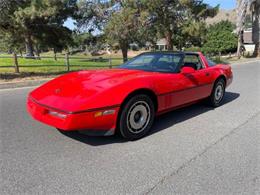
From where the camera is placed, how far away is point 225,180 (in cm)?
306

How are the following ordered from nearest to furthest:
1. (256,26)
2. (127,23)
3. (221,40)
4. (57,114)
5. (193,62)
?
1. (57,114)
2. (193,62)
3. (127,23)
4. (256,26)
5. (221,40)

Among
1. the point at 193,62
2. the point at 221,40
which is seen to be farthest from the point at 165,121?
the point at 221,40

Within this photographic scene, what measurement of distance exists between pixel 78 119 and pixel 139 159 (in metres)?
0.94

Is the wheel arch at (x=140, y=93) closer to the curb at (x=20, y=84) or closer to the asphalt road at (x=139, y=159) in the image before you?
the asphalt road at (x=139, y=159)

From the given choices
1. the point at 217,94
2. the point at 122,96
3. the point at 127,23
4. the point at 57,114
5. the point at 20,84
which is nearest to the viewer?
the point at 57,114

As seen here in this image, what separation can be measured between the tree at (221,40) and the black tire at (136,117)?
119 feet

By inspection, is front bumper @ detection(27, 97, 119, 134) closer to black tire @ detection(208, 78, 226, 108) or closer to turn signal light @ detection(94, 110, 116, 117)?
turn signal light @ detection(94, 110, 116, 117)

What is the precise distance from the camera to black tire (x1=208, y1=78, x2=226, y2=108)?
240 inches

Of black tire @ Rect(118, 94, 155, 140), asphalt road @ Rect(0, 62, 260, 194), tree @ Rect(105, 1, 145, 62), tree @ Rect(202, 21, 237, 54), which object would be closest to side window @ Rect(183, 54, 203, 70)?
asphalt road @ Rect(0, 62, 260, 194)

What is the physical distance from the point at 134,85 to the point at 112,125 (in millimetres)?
678

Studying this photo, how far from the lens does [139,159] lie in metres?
3.55

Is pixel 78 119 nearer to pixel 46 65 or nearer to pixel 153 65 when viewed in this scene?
pixel 153 65

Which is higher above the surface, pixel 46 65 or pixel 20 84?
pixel 46 65

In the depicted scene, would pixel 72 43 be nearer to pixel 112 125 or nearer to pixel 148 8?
pixel 148 8
